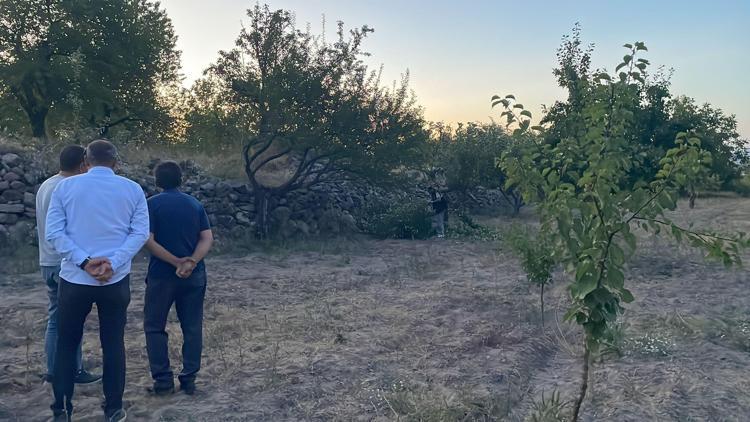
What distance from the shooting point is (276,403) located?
438 centimetres

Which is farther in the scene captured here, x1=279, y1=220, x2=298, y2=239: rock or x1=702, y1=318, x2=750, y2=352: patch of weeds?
x1=279, y1=220, x2=298, y2=239: rock

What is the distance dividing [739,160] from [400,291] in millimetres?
27508

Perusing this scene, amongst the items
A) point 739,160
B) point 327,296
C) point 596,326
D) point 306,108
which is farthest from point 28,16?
point 739,160

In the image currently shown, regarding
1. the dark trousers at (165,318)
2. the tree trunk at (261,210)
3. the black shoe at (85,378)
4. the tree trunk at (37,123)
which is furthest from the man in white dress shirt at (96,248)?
the tree trunk at (37,123)

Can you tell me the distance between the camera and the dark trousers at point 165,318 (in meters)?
4.28

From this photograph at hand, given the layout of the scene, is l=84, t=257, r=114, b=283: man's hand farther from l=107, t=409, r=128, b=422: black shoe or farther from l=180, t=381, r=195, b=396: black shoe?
l=180, t=381, r=195, b=396: black shoe

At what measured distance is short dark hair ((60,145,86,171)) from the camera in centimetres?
402

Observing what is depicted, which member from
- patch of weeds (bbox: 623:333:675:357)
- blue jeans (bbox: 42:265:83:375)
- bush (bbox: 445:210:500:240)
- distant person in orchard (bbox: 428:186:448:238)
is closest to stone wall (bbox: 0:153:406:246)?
distant person in orchard (bbox: 428:186:448:238)

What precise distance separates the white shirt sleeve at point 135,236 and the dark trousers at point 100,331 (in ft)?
0.53

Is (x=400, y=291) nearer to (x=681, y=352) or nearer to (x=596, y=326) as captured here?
(x=681, y=352)

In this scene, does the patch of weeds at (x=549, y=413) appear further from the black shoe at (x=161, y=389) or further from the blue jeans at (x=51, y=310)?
the blue jeans at (x=51, y=310)

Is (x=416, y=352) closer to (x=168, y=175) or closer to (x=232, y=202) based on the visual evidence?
(x=168, y=175)

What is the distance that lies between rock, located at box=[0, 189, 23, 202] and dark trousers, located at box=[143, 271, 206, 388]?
29.4ft

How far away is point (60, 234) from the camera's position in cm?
351
